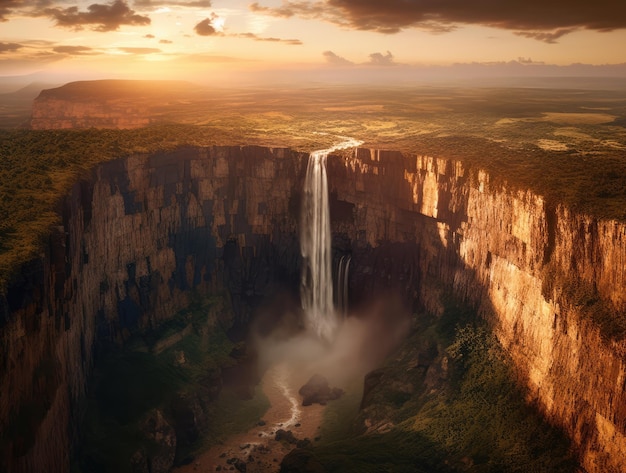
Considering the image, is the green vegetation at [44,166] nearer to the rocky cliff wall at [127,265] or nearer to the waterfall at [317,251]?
the rocky cliff wall at [127,265]

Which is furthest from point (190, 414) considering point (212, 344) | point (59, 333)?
point (59, 333)

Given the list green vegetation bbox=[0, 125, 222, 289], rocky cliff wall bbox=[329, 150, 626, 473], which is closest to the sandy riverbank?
rocky cliff wall bbox=[329, 150, 626, 473]

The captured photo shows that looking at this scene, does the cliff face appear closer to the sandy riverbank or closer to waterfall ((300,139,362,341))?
waterfall ((300,139,362,341))

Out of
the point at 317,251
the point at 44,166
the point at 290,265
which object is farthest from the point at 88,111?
the point at 44,166

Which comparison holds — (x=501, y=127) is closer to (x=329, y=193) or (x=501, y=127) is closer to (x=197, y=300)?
(x=329, y=193)

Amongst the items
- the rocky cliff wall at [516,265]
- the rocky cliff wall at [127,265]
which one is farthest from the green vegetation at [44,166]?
the rocky cliff wall at [516,265]

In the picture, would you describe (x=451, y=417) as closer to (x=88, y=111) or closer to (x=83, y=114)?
(x=83, y=114)
